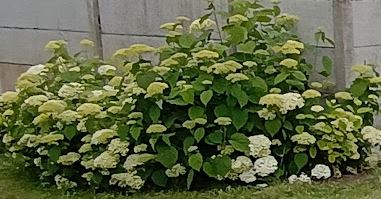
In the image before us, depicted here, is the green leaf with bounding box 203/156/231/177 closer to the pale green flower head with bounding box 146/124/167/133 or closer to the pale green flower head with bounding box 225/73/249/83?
the pale green flower head with bounding box 146/124/167/133

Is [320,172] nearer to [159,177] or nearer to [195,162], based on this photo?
[195,162]

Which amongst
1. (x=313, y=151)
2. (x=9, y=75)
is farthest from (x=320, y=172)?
(x=9, y=75)

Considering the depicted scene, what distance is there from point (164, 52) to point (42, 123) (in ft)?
3.08

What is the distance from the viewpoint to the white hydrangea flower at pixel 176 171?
5090 millimetres

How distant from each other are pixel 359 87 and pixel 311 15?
62 cm

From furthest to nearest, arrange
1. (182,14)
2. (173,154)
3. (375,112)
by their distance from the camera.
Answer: (182,14) → (375,112) → (173,154)

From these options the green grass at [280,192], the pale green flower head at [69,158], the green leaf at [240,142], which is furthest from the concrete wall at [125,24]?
the pale green flower head at [69,158]

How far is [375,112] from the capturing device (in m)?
5.38

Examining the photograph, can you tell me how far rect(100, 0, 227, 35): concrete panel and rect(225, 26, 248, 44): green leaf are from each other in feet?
2.08

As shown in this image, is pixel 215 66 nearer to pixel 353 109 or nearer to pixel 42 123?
pixel 353 109

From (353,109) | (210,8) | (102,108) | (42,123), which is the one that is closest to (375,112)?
(353,109)

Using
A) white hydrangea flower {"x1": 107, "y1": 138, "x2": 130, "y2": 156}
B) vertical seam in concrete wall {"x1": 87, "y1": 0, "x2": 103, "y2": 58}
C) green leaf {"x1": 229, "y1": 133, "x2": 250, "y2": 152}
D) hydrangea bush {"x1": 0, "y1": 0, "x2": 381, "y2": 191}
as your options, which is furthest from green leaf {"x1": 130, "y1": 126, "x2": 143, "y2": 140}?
vertical seam in concrete wall {"x1": 87, "y1": 0, "x2": 103, "y2": 58}

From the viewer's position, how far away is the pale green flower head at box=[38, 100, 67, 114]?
5.46m

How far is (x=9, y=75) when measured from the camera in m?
7.98
